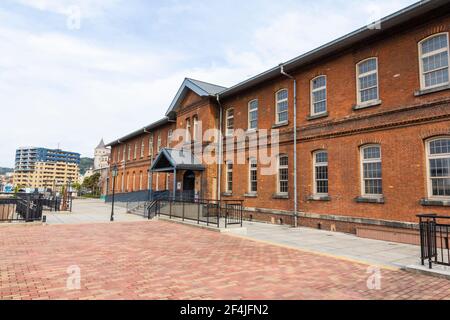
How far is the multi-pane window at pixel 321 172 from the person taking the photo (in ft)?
45.0

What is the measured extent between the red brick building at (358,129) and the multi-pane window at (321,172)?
47 millimetres

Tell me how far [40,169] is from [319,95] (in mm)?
184129

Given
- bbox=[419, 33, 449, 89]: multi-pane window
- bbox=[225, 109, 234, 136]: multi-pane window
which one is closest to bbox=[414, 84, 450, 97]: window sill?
bbox=[419, 33, 449, 89]: multi-pane window

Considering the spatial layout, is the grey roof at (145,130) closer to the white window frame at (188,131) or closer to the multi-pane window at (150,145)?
the multi-pane window at (150,145)

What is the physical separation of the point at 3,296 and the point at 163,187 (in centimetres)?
2240

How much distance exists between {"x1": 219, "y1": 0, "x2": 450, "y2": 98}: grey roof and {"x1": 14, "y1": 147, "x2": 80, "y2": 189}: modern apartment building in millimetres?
157564

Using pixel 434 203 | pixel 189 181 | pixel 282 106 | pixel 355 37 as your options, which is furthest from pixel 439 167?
pixel 189 181

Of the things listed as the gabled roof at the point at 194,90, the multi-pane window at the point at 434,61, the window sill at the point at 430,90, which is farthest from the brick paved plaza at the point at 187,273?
the gabled roof at the point at 194,90

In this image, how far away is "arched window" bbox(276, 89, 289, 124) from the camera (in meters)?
16.0

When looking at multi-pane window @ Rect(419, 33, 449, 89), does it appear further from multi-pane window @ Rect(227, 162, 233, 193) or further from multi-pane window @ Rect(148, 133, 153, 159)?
multi-pane window @ Rect(148, 133, 153, 159)

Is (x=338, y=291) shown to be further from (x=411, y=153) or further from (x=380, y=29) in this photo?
(x=380, y=29)

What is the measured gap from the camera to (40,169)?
165 meters

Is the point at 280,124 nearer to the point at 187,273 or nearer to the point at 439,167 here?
the point at 439,167

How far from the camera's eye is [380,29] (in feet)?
37.9
